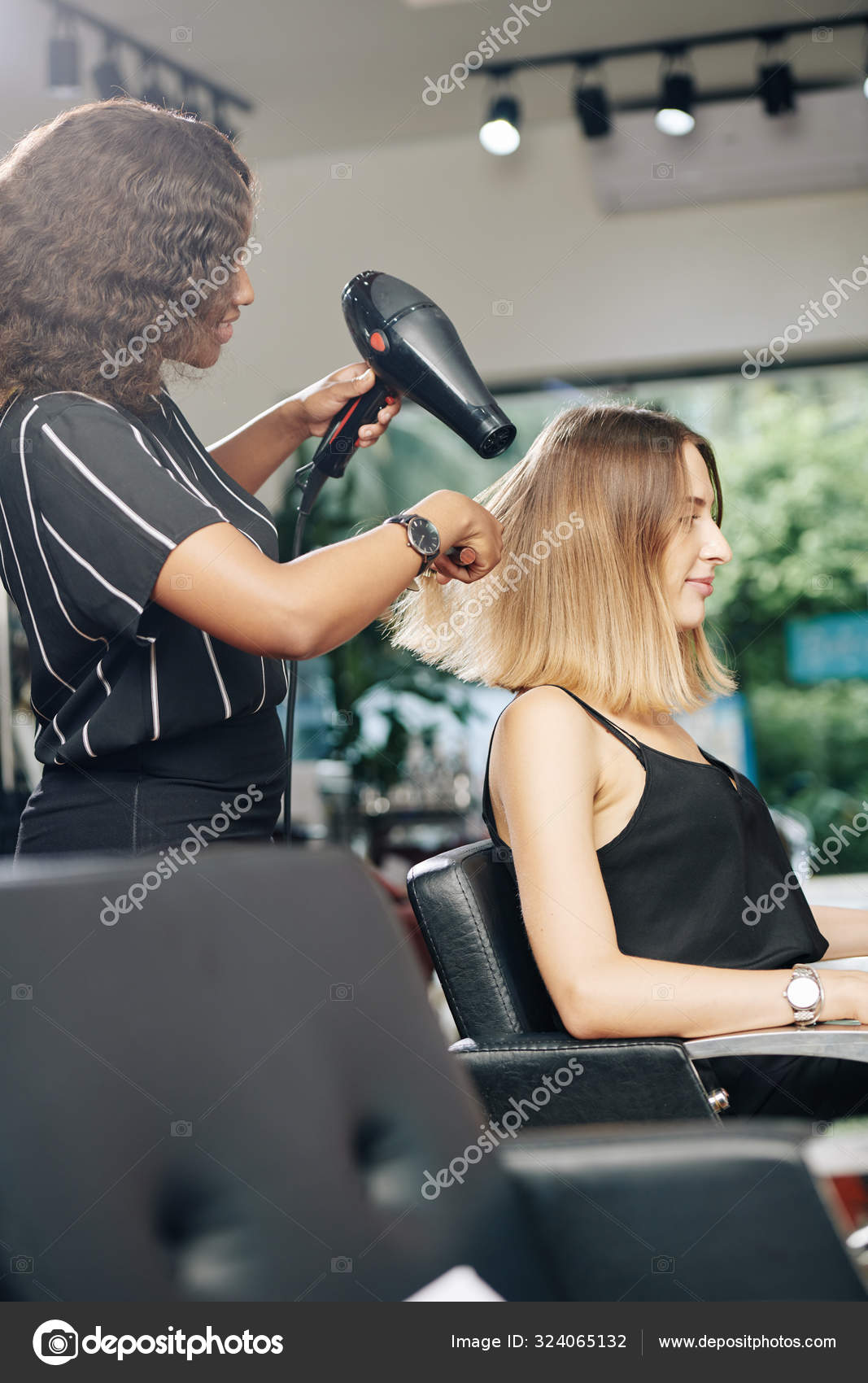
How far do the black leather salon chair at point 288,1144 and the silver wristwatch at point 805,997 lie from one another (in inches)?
15.1

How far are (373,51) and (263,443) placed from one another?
10.7 ft

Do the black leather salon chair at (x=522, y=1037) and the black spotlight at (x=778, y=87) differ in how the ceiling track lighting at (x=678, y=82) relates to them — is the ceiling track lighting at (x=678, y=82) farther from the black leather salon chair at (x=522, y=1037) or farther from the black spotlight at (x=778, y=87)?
the black leather salon chair at (x=522, y=1037)

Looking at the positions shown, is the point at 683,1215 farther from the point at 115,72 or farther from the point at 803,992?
the point at 115,72

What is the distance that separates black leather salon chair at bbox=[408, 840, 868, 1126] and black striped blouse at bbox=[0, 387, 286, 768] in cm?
33

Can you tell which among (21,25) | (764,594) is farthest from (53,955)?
(764,594)

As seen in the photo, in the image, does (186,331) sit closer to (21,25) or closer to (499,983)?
(499,983)

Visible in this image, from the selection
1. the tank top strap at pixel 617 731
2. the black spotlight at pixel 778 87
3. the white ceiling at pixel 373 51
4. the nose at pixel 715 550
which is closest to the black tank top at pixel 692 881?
the tank top strap at pixel 617 731

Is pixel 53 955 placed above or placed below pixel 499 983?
above

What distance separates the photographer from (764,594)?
7.18 metres

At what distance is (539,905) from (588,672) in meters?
0.30

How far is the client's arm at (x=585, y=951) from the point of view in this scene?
124cm

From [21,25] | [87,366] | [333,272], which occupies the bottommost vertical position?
[87,366]

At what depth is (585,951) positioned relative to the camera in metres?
1.26

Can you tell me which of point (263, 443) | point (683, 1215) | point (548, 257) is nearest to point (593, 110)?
point (548, 257)
